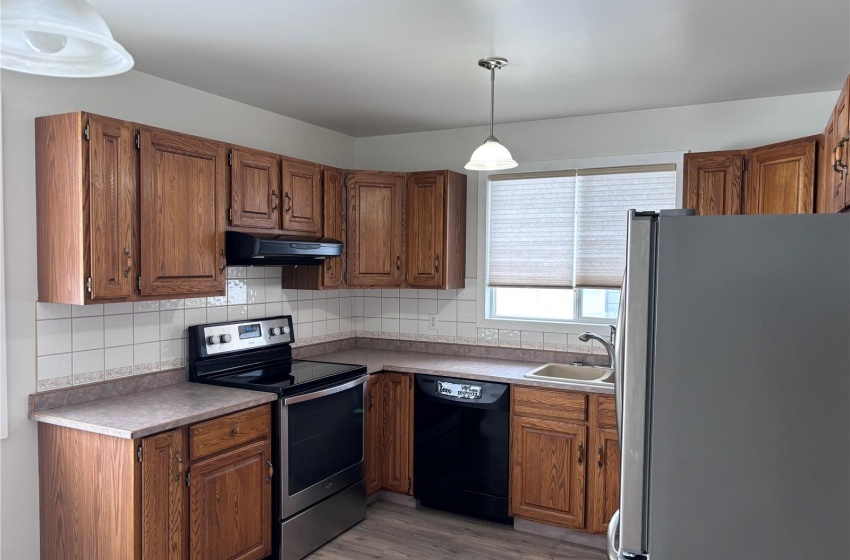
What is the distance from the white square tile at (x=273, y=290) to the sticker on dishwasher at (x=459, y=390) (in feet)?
3.78

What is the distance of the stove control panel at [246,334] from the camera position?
3.30m

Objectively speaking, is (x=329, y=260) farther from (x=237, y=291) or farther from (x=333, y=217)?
(x=237, y=291)

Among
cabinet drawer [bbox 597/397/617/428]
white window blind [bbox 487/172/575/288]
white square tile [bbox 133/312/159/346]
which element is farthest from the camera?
white window blind [bbox 487/172/575/288]

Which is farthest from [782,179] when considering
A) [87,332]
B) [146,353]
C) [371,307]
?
[87,332]

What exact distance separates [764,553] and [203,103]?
10.6ft

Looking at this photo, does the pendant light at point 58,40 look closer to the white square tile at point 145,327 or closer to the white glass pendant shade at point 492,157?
the white glass pendant shade at point 492,157

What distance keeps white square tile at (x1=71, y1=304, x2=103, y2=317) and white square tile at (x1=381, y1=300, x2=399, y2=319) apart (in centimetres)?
207

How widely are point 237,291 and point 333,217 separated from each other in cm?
75

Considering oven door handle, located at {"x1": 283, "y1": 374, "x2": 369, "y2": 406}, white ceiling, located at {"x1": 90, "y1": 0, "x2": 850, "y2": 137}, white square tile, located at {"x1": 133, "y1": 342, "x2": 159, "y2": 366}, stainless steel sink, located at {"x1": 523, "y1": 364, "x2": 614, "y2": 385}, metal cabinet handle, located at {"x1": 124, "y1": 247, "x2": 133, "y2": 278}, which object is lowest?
oven door handle, located at {"x1": 283, "y1": 374, "x2": 369, "y2": 406}

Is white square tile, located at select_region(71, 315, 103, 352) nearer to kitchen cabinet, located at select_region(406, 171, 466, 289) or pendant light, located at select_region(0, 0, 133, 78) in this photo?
pendant light, located at select_region(0, 0, 133, 78)

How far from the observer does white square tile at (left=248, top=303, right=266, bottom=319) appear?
365 centimetres

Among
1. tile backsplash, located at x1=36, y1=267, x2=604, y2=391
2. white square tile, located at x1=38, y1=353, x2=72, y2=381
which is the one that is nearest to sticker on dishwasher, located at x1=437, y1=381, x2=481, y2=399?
tile backsplash, located at x1=36, y1=267, x2=604, y2=391

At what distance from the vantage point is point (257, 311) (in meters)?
3.70

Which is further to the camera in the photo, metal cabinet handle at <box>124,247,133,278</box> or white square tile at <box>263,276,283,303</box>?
white square tile at <box>263,276,283,303</box>
